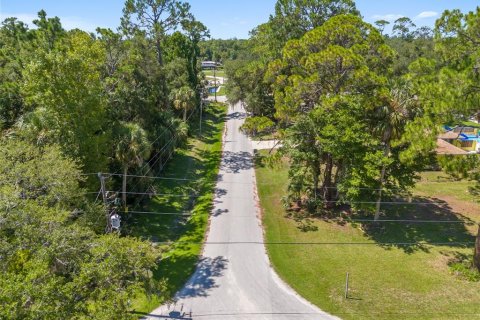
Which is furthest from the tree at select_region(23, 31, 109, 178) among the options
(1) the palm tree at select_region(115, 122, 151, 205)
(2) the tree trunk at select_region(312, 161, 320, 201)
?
(2) the tree trunk at select_region(312, 161, 320, 201)

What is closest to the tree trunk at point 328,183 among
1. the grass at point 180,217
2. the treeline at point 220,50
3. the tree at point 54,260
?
the grass at point 180,217

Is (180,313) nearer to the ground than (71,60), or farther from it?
nearer to the ground

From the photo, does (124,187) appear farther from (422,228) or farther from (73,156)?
(422,228)

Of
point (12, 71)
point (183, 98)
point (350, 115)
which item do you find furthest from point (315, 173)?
point (12, 71)

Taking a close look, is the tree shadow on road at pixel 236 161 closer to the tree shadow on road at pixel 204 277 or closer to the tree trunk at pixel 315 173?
the tree trunk at pixel 315 173

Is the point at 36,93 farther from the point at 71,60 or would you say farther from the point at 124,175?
the point at 124,175

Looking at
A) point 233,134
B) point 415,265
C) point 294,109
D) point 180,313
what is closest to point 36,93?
point 180,313

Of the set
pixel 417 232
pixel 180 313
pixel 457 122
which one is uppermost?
pixel 457 122

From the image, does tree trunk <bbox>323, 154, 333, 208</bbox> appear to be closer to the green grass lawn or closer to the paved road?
the green grass lawn
